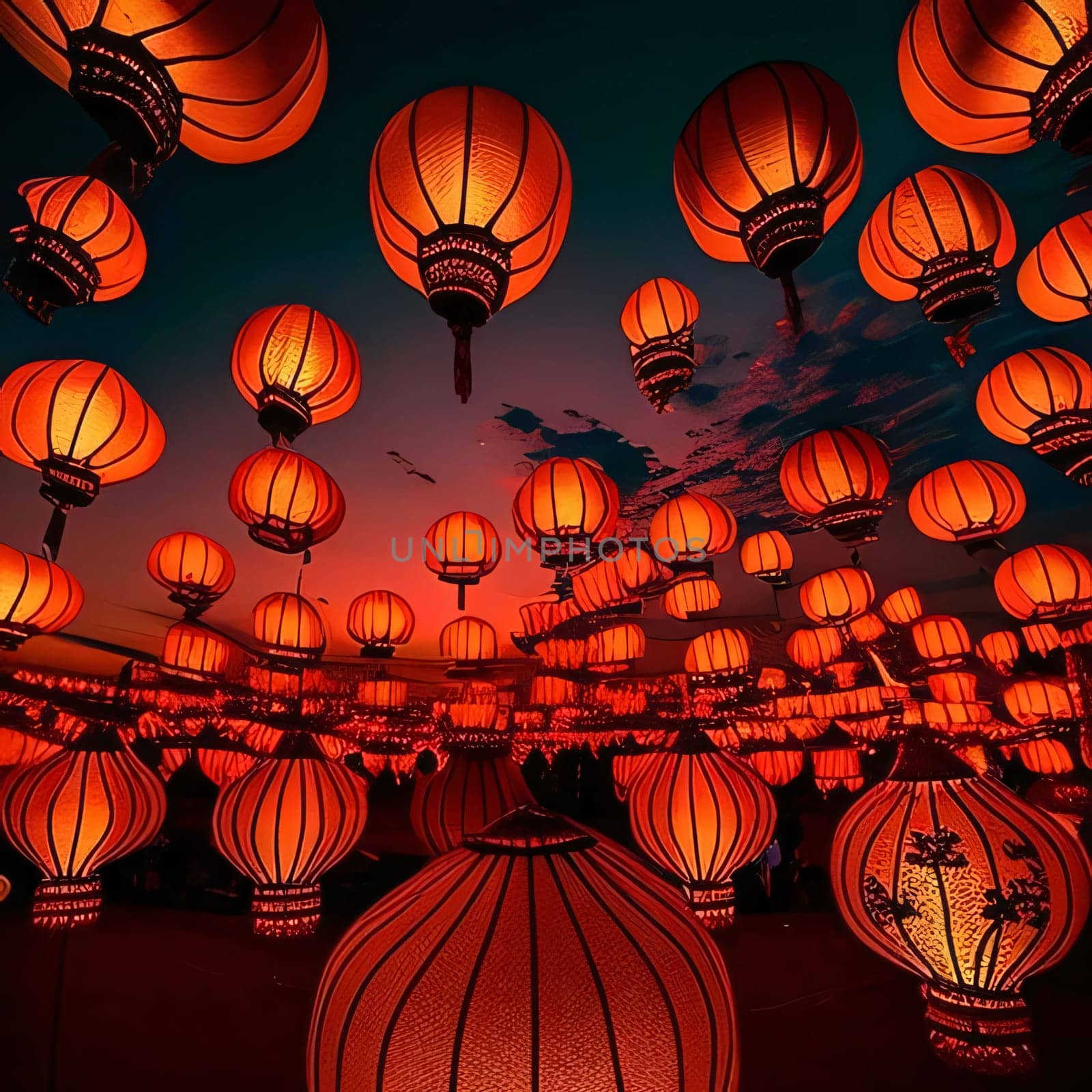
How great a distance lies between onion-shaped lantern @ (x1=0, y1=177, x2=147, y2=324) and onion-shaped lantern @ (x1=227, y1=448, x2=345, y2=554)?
77 centimetres

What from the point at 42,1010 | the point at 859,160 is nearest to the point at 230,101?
the point at 859,160

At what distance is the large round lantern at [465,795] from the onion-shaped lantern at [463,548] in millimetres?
1047

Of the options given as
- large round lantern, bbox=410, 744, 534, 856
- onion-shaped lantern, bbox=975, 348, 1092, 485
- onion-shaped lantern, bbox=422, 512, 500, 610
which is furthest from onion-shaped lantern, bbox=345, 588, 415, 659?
onion-shaped lantern, bbox=975, 348, 1092, 485

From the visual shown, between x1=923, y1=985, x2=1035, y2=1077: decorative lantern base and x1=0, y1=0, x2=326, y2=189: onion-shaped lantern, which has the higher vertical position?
x1=0, y1=0, x2=326, y2=189: onion-shaped lantern

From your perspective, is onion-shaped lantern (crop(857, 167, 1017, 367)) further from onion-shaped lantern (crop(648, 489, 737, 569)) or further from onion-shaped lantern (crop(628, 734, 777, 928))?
onion-shaped lantern (crop(628, 734, 777, 928))

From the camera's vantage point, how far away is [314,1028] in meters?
1.00

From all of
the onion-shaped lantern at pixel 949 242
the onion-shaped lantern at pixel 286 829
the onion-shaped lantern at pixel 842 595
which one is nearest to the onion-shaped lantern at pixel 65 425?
the onion-shaped lantern at pixel 286 829

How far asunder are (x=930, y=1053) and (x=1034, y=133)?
4312 millimetres

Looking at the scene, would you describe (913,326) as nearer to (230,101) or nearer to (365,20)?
(365,20)

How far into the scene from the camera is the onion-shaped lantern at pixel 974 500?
283 cm

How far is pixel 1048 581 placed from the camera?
3.35 meters

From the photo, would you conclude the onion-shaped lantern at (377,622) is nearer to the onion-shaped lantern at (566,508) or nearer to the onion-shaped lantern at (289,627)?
the onion-shaped lantern at (289,627)

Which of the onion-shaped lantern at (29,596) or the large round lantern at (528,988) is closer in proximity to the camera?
the large round lantern at (528,988)

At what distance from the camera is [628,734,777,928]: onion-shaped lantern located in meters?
2.53
